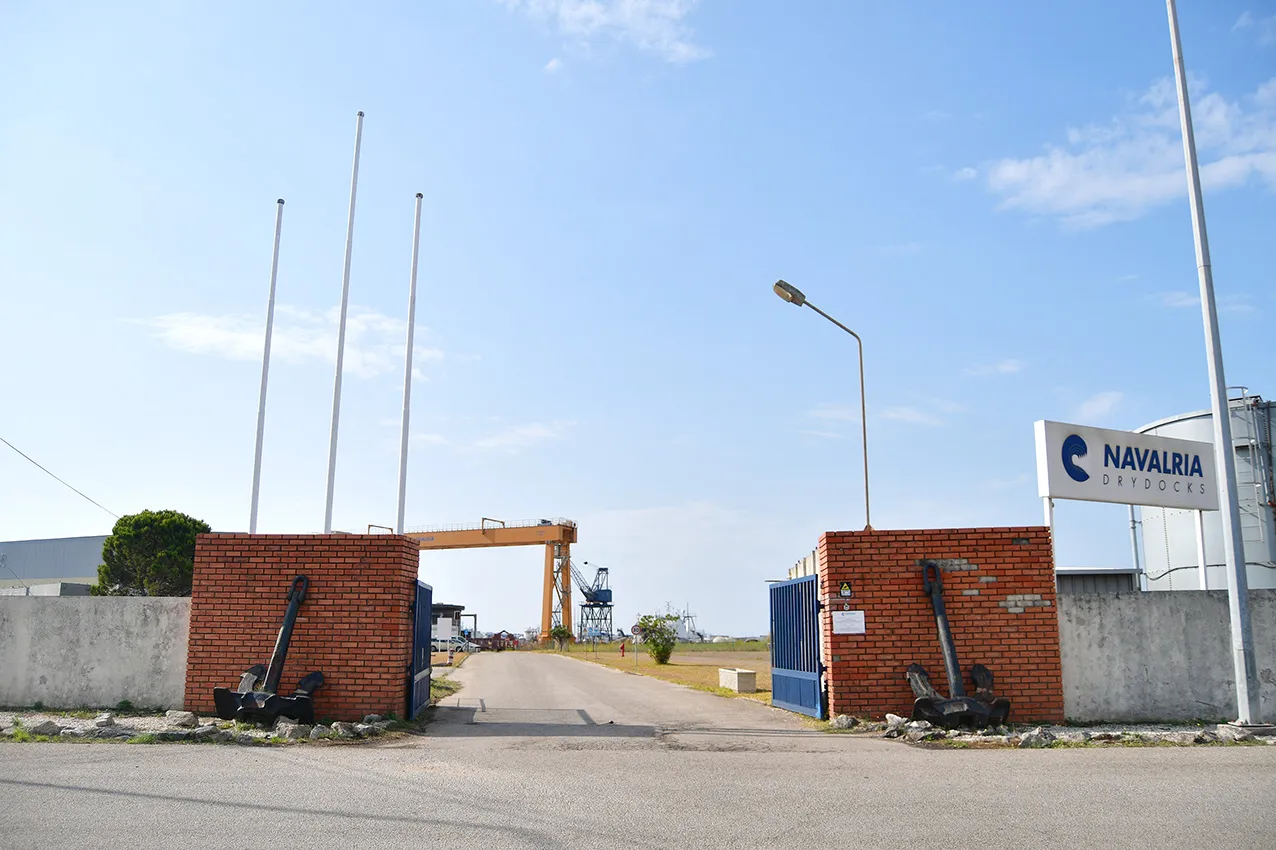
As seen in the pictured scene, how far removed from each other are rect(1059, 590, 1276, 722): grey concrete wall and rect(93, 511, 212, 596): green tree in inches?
1557

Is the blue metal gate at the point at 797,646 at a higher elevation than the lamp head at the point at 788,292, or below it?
below

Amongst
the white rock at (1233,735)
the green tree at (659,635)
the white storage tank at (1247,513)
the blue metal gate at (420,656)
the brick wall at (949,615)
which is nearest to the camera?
the white rock at (1233,735)

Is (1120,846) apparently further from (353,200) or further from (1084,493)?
(353,200)

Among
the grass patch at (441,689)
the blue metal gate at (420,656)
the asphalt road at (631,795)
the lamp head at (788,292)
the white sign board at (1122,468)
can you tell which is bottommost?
the grass patch at (441,689)

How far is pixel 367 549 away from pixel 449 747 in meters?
3.17

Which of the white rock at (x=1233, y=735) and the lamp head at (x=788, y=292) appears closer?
the white rock at (x=1233, y=735)

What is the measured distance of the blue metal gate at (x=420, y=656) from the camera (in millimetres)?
12961

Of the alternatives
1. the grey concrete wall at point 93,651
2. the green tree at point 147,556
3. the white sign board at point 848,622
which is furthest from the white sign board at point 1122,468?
the green tree at point 147,556

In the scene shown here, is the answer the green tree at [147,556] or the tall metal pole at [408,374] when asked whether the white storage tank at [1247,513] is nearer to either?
the tall metal pole at [408,374]

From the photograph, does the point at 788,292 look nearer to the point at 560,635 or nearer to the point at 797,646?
the point at 797,646

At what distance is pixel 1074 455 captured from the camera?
13.6 meters

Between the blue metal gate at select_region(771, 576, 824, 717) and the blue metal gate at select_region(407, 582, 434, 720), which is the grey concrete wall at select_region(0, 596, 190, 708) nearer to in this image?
the blue metal gate at select_region(407, 582, 434, 720)

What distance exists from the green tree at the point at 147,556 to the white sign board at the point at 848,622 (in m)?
37.7

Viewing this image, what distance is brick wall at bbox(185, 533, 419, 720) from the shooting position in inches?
488
